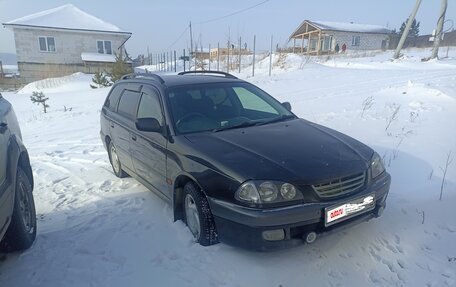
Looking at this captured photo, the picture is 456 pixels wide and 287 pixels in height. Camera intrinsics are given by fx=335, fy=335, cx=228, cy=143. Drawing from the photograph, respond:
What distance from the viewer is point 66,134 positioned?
864 centimetres

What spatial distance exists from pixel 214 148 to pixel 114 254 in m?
1.37

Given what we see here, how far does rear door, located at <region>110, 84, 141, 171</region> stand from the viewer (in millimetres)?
4379

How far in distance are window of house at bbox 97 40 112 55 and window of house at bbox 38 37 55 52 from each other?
3.88 m

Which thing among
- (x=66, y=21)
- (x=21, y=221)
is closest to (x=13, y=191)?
(x=21, y=221)

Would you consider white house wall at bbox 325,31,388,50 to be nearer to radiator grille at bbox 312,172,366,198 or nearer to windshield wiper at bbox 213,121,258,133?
windshield wiper at bbox 213,121,258,133

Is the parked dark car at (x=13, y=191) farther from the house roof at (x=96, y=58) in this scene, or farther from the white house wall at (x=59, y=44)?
the white house wall at (x=59, y=44)

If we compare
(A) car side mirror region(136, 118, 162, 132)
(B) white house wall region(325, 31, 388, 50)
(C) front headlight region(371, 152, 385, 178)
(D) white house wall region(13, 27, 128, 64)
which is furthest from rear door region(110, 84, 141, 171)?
(B) white house wall region(325, 31, 388, 50)

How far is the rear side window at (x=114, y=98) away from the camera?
16.5 ft

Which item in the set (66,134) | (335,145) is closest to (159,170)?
(335,145)

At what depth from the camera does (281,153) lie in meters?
2.93

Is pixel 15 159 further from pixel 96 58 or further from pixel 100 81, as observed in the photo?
pixel 96 58

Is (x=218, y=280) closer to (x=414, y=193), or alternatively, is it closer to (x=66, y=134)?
(x=414, y=193)

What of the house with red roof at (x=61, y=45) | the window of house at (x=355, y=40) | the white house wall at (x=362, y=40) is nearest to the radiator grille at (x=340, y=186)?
the house with red roof at (x=61, y=45)

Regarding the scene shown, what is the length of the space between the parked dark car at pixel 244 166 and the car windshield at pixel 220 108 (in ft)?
0.04
